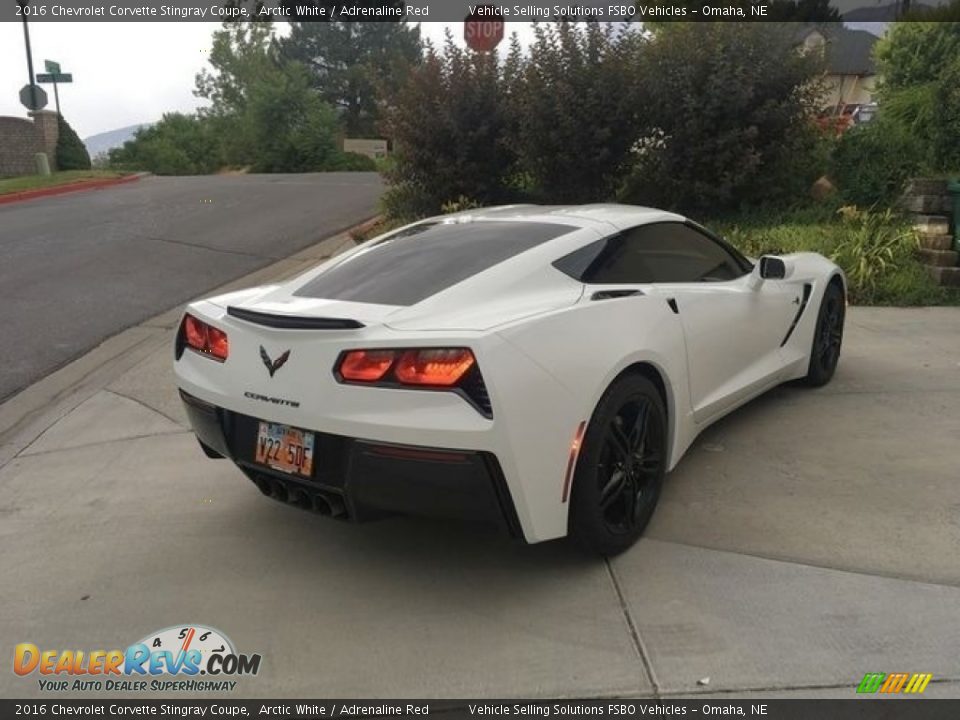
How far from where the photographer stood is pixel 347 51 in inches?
2229

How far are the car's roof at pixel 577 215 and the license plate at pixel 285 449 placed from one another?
1.58 meters

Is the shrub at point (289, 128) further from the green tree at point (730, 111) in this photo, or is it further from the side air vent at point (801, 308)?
the side air vent at point (801, 308)

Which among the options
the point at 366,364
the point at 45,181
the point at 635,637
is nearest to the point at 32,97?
the point at 45,181

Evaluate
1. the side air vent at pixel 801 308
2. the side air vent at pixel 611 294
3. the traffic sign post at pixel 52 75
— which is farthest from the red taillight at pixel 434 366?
the traffic sign post at pixel 52 75

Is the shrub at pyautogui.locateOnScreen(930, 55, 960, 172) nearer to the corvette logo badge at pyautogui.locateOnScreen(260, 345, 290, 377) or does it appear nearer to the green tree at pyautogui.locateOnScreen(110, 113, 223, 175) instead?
the corvette logo badge at pyautogui.locateOnScreen(260, 345, 290, 377)

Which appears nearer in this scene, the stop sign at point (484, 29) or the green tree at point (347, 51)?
the stop sign at point (484, 29)

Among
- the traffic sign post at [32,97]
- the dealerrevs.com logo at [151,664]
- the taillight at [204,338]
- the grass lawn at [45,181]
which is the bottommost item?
the dealerrevs.com logo at [151,664]

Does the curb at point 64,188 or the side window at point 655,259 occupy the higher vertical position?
the side window at point 655,259

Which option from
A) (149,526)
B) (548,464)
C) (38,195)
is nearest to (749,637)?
(548,464)

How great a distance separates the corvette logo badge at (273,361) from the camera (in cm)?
287

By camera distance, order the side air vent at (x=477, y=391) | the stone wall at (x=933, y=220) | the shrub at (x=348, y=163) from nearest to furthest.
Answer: the side air vent at (x=477, y=391)
the stone wall at (x=933, y=220)
the shrub at (x=348, y=163)

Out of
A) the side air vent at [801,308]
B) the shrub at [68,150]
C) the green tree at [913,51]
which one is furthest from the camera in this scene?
the shrub at [68,150]

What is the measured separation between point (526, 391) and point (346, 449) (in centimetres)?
63

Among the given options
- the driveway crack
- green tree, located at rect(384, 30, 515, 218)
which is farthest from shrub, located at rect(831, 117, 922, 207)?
the driveway crack
